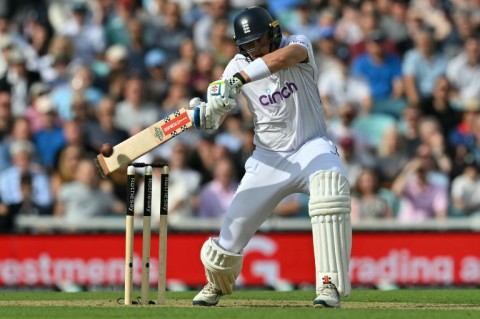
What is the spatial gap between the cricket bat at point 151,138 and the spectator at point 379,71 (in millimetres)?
7271

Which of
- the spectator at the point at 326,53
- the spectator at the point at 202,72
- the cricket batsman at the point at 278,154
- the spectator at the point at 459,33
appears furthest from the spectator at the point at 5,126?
the spectator at the point at 459,33

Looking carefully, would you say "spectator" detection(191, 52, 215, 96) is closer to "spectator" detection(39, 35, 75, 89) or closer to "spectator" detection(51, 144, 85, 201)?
"spectator" detection(39, 35, 75, 89)

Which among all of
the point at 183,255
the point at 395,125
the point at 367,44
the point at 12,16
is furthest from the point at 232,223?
the point at 12,16

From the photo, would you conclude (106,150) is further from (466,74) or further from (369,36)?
(466,74)

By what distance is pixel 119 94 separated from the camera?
14938 mm

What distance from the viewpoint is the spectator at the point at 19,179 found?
43.6 feet

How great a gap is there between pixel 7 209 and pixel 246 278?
109 inches

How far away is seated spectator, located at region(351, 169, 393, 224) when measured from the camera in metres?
13.1

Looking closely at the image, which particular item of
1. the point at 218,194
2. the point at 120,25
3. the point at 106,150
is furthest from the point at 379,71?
the point at 106,150

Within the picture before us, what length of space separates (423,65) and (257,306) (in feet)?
25.1

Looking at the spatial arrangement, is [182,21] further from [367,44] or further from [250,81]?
[250,81]

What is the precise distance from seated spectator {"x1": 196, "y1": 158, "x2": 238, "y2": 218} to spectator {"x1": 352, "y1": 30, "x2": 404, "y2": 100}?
9.81ft

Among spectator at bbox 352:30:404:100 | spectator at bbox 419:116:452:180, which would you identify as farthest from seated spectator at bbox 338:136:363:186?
spectator at bbox 352:30:404:100

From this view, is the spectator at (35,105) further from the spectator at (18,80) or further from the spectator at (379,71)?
the spectator at (379,71)
